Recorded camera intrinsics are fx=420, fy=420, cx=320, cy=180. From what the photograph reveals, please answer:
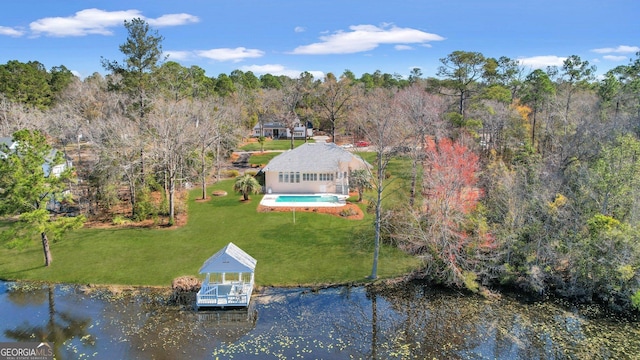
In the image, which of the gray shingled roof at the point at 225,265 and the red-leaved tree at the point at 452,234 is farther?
the red-leaved tree at the point at 452,234

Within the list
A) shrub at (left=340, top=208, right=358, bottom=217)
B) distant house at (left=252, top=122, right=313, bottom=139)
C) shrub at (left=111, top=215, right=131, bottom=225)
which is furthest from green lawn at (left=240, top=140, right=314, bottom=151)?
shrub at (left=340, top=208, right=358, bottom=217)

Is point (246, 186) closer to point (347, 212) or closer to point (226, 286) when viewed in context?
point (347, 212)

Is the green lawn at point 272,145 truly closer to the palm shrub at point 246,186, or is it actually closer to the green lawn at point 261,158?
the green lawn at point 261,158

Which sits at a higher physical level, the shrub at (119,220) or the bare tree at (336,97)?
the bare tree at (336,97)

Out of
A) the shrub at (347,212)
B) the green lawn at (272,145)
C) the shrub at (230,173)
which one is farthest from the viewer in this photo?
the green lawn at (272,145)

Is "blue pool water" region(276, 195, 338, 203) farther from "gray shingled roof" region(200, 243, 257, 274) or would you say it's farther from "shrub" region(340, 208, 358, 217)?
"gray shingled roof" region(200, 243, 257, 274)

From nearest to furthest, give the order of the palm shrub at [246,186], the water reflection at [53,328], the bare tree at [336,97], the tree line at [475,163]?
the water reflection at [53,328]
the tree line at [475,163]
the palm shrub at [246,186]
the bare tree at [336,97]

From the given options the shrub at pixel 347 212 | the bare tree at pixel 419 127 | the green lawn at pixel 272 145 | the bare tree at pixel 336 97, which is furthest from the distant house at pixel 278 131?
the shrub at pixel 347 212
